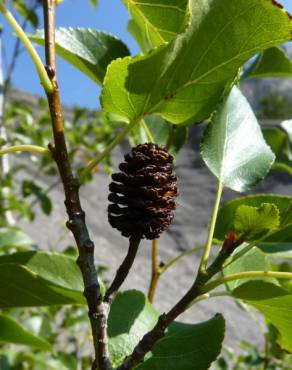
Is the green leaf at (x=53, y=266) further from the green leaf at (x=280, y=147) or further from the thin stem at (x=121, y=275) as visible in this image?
the green leaf at (x=280, y=147)

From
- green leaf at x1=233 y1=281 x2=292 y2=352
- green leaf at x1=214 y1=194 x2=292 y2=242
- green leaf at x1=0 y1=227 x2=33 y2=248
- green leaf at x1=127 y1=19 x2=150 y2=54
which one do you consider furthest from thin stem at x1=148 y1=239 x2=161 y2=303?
green leaf at x1=0 y1=227 x2=33 y2=248

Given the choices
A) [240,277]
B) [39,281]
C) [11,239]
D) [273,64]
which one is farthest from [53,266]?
[11,239]

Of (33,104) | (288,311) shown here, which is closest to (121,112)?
(288,311)

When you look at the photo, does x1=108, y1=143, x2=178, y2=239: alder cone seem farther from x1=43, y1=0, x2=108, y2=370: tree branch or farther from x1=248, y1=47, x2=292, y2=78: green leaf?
x1=248, y1=47, x2=292, y2=78: green leaf

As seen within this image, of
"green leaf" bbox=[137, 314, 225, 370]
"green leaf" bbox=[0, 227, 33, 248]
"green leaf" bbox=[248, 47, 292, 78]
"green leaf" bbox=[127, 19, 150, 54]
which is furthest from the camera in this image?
"green leaf" bbox=[0, 227, 33, 248]

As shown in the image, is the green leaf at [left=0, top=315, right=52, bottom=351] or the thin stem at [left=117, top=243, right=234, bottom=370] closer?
the thin stem at [left=117, top=243, right=234, bottom=370]

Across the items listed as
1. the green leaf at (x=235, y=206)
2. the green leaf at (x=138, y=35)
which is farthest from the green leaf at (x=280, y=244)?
the green leaf at (x=138, y=35)

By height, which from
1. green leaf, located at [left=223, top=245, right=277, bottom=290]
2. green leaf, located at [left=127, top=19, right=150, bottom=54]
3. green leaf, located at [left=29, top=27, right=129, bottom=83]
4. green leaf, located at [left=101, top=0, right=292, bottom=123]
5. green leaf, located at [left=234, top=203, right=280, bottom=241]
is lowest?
green leaf, located at [left=223, top=245, right=277, bottom=290]
